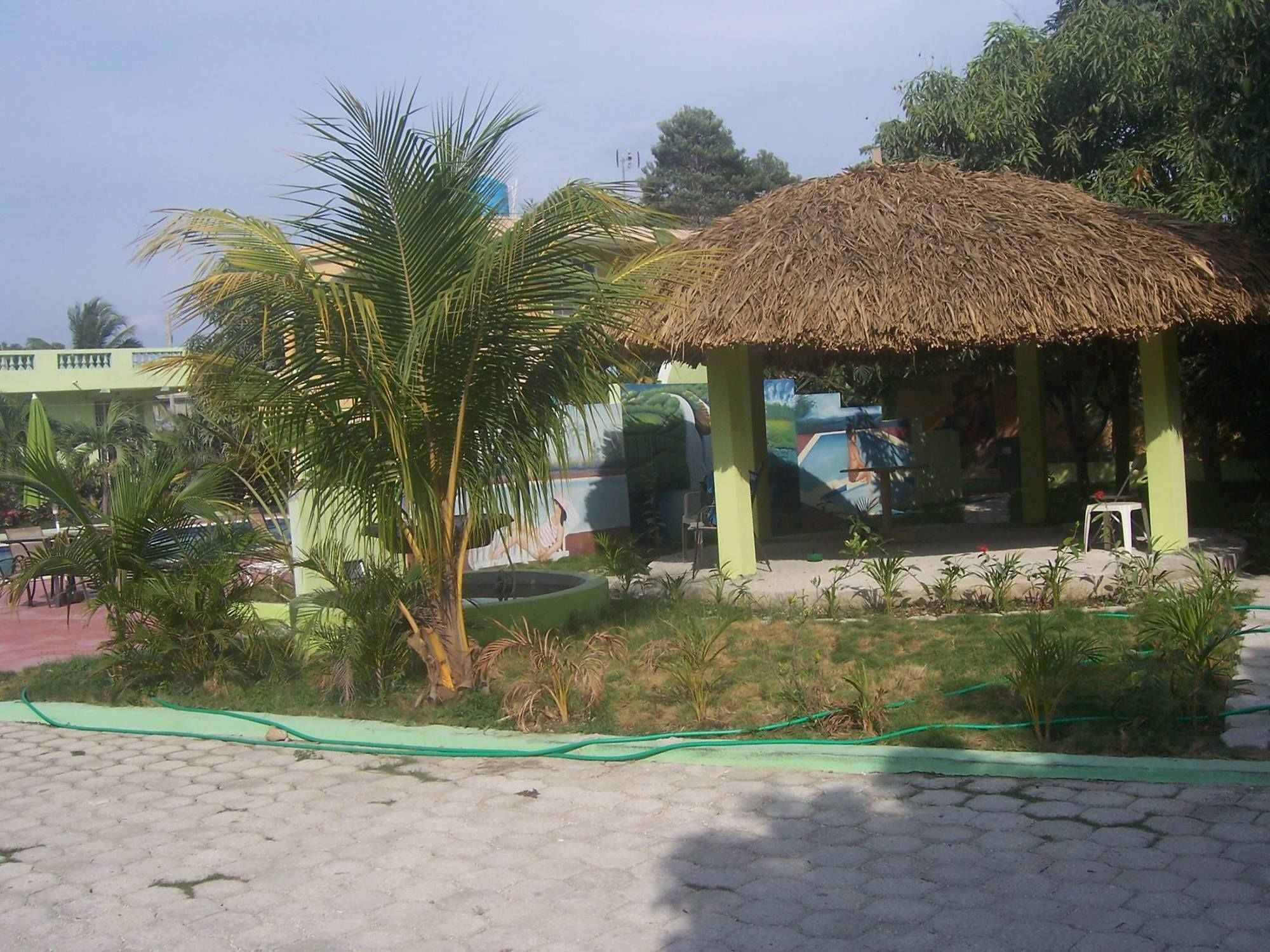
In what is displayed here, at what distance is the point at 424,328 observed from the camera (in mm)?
6562

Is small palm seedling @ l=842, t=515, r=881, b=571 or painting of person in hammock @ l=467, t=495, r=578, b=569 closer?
small palm seedling @ l=842, t=515, r=881, b=571

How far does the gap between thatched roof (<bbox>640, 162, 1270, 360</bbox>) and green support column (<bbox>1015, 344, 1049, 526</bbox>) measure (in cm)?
381

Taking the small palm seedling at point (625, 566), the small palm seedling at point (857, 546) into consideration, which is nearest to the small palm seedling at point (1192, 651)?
the small palm seedling at point (857, 546)

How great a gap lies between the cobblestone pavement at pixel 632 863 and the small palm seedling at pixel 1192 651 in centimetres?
96

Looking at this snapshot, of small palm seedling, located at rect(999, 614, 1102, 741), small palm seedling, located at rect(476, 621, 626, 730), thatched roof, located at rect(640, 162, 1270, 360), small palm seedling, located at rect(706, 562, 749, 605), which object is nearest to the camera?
small palm seedling, located at rect(999, 614, 1102, 741)

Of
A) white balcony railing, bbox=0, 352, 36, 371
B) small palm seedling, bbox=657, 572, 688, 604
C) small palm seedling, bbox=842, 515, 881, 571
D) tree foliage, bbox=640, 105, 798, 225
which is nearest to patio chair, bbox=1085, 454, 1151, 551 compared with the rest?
small palm seedling, bbox=842, 515, 881, 571

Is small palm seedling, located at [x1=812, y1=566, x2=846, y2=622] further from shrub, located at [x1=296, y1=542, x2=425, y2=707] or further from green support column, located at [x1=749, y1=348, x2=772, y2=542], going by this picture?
green support column, located at [x1=749, y1=348, x2=772, y2=542]

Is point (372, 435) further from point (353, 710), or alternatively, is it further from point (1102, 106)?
point (1102, 106)

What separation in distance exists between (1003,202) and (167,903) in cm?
898

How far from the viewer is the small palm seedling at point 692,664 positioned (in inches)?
266

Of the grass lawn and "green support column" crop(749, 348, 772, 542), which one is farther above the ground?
"green support column" crop(749, 348, 772, 542)

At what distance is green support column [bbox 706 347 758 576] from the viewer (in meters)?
10.5

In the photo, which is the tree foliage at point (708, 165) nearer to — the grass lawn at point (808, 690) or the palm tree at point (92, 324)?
the palm tree at point (92, 324)

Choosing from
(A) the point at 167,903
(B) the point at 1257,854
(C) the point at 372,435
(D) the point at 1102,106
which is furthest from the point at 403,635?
A: (D) the point at 1102,106
